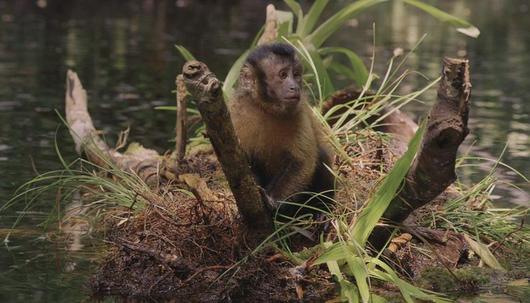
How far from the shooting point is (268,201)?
222 inches

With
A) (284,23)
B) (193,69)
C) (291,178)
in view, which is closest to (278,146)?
(291,178)

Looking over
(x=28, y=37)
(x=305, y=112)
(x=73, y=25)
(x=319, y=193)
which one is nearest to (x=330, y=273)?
(x=319, y=193)

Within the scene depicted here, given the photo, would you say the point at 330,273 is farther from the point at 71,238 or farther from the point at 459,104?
the point at 71,238

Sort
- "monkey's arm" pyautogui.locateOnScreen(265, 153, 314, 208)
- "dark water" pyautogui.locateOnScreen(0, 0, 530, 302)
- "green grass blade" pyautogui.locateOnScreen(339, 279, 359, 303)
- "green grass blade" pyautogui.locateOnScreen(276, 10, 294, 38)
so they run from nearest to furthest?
Result: 1. "green grass blade" pyautogui.locateOnScreen(339, 279, 359, 303)
2. "monkey's arm" pyautogui.locateOnScreen(265, 153, 314, 208)
3. "dark water" pyautogui.locateOnScreen(0, 0, 530, 302)
4. "green grass blade" pyautogui.locateOnScreen(276, 10, 294, 38)

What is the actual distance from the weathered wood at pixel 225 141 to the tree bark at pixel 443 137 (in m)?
0.75

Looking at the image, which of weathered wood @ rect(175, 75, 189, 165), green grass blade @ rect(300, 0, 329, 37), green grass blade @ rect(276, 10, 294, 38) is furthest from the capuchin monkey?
green grass blade @ rect(300, 0, 329, 37)

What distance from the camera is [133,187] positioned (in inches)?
261

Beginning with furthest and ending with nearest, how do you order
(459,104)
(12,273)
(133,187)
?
(133,187)
(12,273)
(459,104)

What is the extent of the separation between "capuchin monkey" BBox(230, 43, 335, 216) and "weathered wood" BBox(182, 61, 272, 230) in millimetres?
187

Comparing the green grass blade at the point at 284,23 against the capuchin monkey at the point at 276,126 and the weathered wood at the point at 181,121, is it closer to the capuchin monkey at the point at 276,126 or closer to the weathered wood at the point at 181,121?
the weathered wood at the point at 181,121

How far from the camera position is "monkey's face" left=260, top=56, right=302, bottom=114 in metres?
5.68

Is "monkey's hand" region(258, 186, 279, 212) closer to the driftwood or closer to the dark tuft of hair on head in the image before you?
the dark tuft of hair on head

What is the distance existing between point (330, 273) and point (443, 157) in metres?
1.09

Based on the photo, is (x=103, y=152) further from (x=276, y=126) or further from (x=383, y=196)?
(x=383, y=196)
